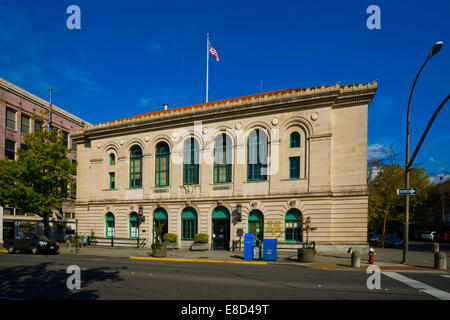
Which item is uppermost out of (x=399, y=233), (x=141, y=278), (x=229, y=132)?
(x=229, y=132)

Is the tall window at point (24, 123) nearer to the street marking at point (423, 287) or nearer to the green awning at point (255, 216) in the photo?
the green awning at point (255, 216)

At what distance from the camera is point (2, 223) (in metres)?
36.9

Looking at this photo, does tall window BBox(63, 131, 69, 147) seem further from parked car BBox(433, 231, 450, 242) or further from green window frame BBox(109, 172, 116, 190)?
parked car BBox(433, 231, 450, 242)

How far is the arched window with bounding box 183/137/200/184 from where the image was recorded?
28828 millimetres

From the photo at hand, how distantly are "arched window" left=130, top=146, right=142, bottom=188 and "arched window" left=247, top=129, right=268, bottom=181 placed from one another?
39.3 ft

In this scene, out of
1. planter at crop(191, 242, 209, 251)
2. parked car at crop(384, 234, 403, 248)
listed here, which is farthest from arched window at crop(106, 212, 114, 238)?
parked car at crop(384, 234, 403, 248)

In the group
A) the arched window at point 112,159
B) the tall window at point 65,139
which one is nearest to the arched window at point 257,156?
the arched window at point 112,159

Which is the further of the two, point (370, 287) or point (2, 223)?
point (2, 223)

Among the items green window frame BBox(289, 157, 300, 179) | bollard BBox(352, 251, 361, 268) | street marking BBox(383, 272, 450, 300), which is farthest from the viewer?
green window frame BBox(289, 157, 300, 179)

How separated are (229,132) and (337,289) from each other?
1874 centimetres

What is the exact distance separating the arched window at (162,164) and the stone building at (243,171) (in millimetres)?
103

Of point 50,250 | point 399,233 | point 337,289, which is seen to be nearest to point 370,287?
point 337,289
